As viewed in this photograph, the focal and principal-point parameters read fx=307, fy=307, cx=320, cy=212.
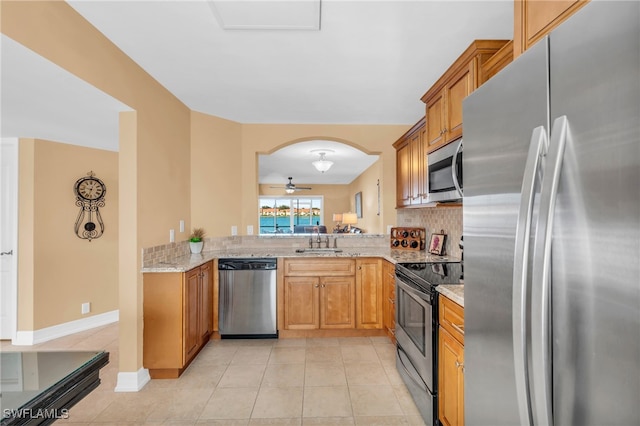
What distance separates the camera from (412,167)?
10.7 ft

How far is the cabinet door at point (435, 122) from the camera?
2.25 metres

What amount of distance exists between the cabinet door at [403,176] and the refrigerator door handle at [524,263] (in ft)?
8.65

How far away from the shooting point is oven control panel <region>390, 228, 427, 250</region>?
3.60 meters

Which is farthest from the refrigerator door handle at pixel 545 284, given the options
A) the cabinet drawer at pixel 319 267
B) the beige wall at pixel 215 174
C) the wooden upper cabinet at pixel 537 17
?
the beige wall at pixel 215 174

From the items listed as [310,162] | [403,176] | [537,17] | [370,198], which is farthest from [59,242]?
[370,198]

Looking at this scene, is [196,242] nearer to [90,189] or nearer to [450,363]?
[90,189]

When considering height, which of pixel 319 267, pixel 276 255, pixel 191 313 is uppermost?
pixel 276 255

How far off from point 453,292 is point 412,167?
1.90 m

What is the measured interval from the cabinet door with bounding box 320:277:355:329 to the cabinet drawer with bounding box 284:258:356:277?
8 cm

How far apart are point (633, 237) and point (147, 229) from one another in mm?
2876

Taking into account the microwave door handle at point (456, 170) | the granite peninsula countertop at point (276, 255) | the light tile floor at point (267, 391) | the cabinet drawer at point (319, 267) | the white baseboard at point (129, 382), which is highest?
the microwave door handle at point (456, 170)

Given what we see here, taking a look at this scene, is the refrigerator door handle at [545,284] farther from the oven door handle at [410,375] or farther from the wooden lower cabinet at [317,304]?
the wooden lower cabinet at [317,304]

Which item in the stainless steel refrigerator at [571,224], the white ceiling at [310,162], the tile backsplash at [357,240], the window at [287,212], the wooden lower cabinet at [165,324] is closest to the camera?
the stainless steel refrigerator at [571,224]

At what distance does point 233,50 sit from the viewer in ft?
7.27
